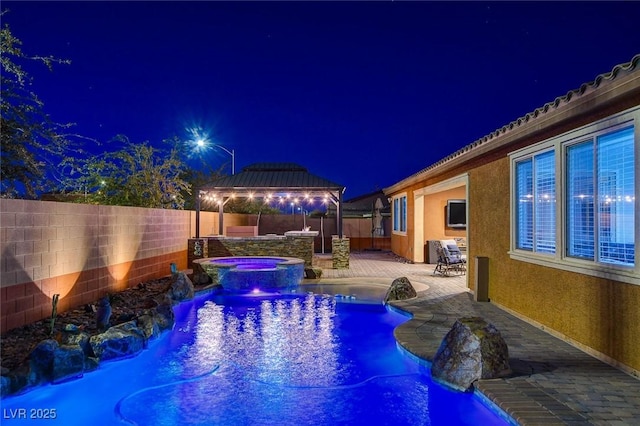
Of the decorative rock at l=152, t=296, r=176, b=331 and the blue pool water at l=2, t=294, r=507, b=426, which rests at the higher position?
the decorative rock at l=152, t=296, r=176, b=331

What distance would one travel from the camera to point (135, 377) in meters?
6.05

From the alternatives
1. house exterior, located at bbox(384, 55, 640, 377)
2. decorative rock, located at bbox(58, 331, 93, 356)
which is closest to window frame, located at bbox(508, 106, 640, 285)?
house exterior, located at bbox(384, 55, 640, 377)

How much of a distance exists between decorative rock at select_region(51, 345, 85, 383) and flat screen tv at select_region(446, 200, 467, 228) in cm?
1365

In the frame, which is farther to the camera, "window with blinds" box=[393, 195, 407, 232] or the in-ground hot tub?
"window with blinds" box=[393, 195, 407, 232]

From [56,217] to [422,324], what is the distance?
6.20 meters

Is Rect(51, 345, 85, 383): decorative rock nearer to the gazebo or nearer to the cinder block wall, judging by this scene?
the cinder block wall

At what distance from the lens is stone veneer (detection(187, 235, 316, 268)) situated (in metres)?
15.7

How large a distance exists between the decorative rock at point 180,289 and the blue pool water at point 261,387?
2.36m

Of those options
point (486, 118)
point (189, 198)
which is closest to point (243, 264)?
point (189, 198)

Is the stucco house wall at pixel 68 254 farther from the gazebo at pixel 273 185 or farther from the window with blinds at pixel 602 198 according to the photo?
the window with blinds at pixel 602 198

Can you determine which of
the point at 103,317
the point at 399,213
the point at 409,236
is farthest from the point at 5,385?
the point at 399,213

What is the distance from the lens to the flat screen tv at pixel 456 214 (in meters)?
17.0

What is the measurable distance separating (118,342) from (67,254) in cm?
225

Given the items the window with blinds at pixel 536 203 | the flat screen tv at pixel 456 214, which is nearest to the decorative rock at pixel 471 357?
the window with blinds at pixel 536 203
